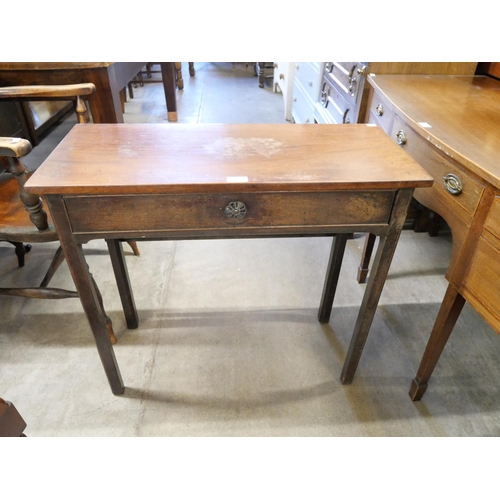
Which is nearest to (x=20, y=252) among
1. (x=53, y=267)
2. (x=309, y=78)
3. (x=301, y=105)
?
(x=53, y=267)

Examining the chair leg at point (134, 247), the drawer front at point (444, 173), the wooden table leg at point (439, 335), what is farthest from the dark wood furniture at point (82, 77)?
the wooden table leg at point (439, 335)

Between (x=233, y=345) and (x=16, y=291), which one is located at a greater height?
(x=16, y=291)

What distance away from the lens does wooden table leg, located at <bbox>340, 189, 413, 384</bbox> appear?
0.92 metres

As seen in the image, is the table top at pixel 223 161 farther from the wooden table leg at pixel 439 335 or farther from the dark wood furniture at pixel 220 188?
the wooden table leg at pixel 439 335

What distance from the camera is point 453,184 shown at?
1000mm

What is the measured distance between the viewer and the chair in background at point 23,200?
→ 112 centimetres

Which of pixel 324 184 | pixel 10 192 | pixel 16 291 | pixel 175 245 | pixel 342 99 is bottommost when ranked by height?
pixel 175 245

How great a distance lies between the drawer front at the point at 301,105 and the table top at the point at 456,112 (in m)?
1.16

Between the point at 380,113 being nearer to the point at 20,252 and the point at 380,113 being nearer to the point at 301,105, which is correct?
the point at 301,105

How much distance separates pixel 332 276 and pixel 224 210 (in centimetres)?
71

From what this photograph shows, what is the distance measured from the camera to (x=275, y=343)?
1.52 metres
